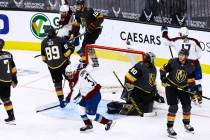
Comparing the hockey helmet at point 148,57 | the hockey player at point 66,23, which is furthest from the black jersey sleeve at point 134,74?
the hockey player at point 66,23

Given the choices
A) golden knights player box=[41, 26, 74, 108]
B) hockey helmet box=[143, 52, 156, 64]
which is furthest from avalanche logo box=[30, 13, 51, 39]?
hockey helmet box=[143, 52, 156, 64]

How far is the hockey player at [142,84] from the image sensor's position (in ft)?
25.9

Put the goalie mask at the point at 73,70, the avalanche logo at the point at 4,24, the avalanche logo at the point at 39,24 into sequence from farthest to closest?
the avalanche logo at the point at 4,24 → the avalanche logo at the point at 39,24 → the goalie mask at the point at 73,70

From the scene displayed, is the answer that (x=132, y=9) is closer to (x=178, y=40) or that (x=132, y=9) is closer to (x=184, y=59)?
(x=178, y=40)

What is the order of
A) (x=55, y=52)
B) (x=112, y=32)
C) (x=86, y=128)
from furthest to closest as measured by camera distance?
(x=112, y=32)
(x=55, y=52)
(x=86, y=128)

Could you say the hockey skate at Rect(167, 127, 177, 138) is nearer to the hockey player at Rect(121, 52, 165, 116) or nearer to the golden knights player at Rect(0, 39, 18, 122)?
the hockey player at Rect(121, 52, 165, 116)

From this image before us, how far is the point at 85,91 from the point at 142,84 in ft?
3.63

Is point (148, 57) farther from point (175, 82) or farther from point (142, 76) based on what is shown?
point (175, 82)

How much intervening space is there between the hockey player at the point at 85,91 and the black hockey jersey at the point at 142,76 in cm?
70

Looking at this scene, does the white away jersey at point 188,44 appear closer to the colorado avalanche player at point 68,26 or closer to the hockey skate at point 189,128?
the hockey skate at point 189,128

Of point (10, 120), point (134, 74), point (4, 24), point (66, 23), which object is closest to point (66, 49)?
point (134, 74)

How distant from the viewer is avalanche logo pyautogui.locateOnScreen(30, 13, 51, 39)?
40.5 ft

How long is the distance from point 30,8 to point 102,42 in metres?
1.87

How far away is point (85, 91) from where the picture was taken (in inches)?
288
